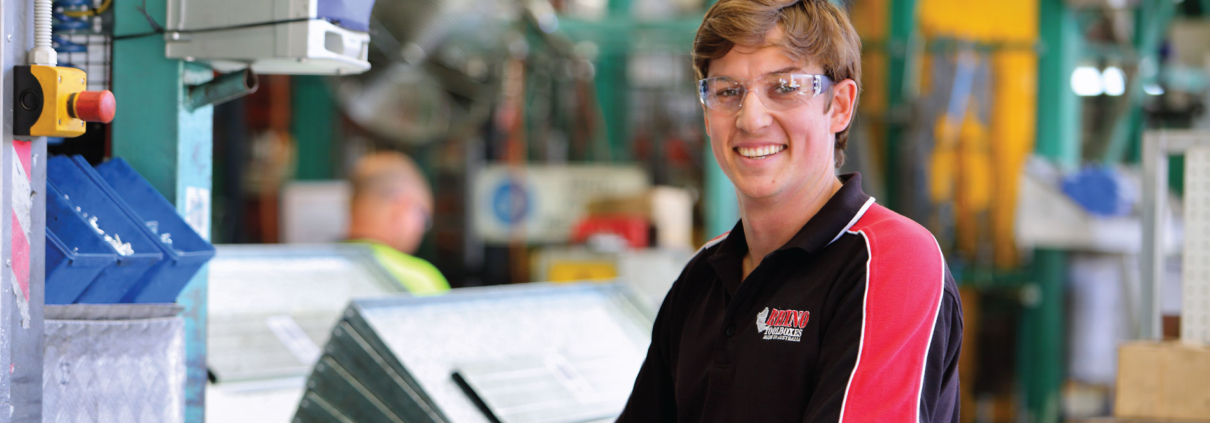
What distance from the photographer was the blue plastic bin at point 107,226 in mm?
1658

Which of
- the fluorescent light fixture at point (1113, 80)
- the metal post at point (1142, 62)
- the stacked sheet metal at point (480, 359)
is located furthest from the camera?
the fluorescent light fixture at point (1113, 80)

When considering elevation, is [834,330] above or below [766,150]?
below

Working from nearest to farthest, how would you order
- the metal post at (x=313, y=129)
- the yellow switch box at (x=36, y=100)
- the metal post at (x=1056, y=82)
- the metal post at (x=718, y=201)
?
the yellow switch box at (x=36, y=100), the metal post at (x=718, y=201), the metal post at (x=1056, y=82), the metal post at (x=313, y=129)

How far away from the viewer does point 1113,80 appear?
8.25m

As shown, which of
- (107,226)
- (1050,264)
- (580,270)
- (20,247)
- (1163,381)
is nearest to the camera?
(20,247)

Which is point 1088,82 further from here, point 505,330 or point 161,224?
point 161,224

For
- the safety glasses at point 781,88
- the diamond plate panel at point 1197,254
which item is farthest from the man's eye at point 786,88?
the diamond plate panel at point 1197,254

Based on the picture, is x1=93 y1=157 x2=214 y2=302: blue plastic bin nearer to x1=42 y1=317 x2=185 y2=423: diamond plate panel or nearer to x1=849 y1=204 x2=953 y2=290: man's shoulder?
x1=42 y1=317 x2=185 y2=423: diamond plate panel

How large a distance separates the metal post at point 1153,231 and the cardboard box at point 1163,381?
10.3 inches

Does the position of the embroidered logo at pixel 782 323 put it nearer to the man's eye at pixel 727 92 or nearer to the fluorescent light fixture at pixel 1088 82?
the man's eye at pixel 727 92

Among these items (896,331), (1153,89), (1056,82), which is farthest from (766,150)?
(1153,89)

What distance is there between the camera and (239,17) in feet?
6.10

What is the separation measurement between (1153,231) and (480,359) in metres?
2.03

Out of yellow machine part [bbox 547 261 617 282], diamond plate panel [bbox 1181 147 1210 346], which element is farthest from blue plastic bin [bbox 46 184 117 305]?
yellow machine part [bbox 547 261 617 282]
